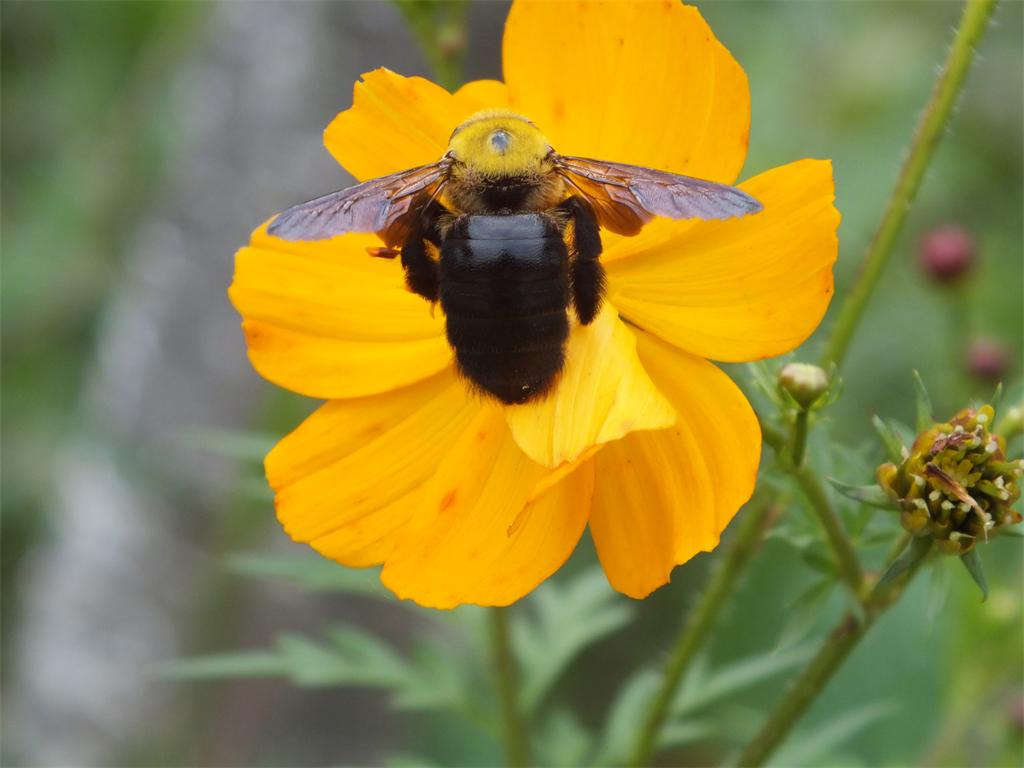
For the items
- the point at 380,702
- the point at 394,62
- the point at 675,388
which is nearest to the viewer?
the point at 675,388

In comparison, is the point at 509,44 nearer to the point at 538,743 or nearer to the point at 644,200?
the point at 644,200

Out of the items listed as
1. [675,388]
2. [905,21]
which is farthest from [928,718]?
[905,21]

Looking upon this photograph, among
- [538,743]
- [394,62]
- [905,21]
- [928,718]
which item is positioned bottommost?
[928,718]

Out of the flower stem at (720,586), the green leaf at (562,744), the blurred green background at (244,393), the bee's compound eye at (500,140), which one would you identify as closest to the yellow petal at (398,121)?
the bee's compound eye at (500,140)

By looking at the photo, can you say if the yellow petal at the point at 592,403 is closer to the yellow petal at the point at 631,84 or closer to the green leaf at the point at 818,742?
the yellow petal at the point at 631,84

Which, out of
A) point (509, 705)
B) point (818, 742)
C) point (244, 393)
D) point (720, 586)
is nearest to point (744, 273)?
point (720, 586)

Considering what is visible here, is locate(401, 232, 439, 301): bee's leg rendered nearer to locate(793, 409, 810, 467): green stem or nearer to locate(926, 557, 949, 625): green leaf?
locate(793, 409, 810, 467): green stem

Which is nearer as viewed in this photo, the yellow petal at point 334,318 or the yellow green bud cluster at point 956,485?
the yellow green bud cluster at point 956,485
